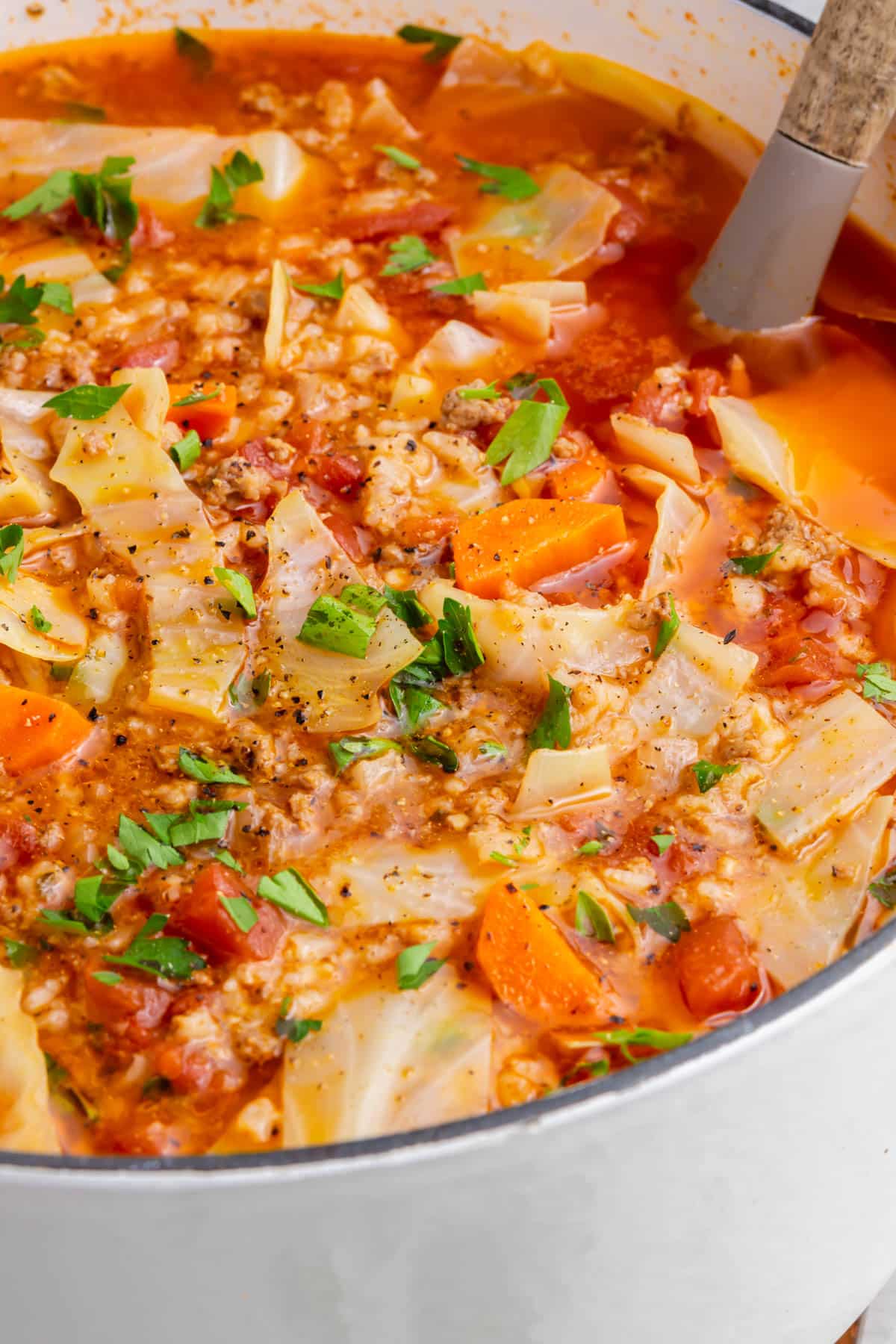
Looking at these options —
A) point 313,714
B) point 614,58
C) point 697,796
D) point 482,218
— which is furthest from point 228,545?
point 614,58

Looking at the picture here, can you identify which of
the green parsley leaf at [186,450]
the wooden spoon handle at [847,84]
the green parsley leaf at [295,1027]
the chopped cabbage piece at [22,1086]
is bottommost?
the chopped cabbage piece at [22,1086]

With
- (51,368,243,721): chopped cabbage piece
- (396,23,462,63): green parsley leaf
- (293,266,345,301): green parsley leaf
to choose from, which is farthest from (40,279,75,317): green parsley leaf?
(396,23,462,63): green parsley leaf

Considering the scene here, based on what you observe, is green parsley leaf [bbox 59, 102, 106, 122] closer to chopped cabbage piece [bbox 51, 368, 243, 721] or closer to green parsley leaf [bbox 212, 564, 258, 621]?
chopped cabbage piece [bbox 51, 368, 243, 721]

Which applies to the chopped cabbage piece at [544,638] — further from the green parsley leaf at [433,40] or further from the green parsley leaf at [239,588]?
the green parsley leaf at [433,40]

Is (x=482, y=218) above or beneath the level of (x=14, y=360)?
above

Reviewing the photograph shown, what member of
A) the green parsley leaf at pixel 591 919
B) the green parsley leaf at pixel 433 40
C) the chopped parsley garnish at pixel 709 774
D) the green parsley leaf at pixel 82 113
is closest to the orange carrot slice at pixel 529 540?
the chopped parsley garnish at pixel 709 774

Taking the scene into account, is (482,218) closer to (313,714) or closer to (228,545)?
(228,545)

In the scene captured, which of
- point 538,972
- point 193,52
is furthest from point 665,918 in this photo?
point 193,52
